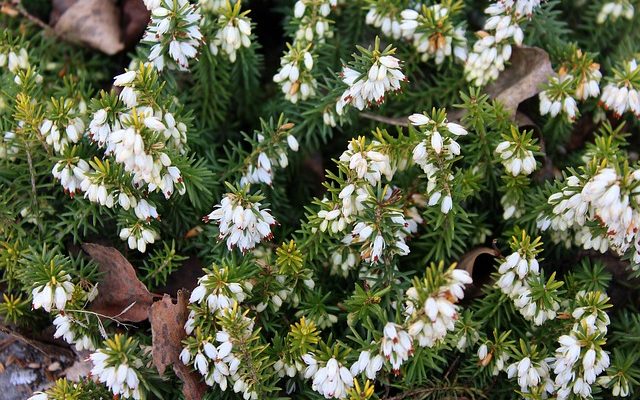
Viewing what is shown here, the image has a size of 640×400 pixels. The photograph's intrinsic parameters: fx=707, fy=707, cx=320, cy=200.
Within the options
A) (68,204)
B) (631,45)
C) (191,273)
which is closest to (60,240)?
(68,204)

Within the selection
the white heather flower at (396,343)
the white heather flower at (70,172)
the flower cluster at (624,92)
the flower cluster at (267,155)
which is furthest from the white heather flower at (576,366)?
the white heather flower at (70,172)

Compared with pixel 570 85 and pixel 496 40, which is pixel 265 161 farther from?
pixel 570 85

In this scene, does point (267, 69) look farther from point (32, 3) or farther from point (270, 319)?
point (270, 319)

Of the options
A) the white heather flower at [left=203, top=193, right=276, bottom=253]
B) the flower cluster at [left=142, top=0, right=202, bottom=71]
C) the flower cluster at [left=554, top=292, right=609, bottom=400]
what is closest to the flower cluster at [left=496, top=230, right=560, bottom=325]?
the flower cluster at [left=554, top=292, right=609, bottom=400]

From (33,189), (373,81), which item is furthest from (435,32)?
(33,189)

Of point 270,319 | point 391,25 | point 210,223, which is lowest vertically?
point 270,319
